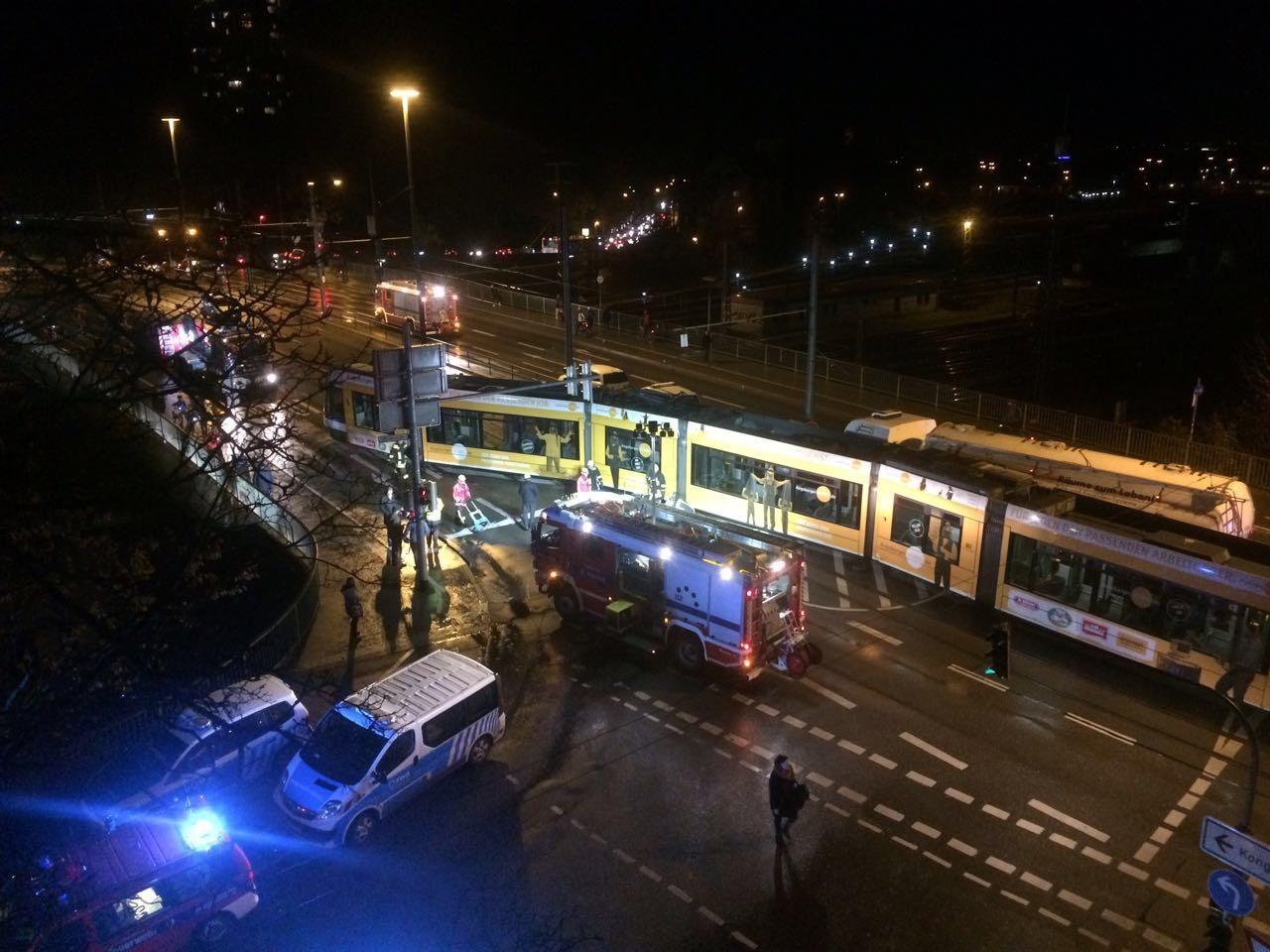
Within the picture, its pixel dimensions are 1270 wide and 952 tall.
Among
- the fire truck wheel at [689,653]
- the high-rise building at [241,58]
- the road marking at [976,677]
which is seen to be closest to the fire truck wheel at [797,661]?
the fire truck wheel at [689,653]

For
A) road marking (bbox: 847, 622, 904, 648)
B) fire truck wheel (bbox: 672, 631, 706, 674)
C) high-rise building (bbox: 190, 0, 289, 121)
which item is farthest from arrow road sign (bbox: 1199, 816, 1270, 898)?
high-rise building (bbox: 190, 0, 289, 121)

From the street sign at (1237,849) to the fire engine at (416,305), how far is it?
38.8m

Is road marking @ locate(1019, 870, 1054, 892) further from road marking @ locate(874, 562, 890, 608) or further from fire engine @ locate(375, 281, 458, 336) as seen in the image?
fire engine @ locate(375, 281, 458, 336)

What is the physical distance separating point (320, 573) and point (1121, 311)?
2305 inches

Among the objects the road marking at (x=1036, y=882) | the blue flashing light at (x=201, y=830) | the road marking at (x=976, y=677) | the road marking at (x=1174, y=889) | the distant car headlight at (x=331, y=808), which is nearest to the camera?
the blue flashing light at (x=201, y=830)

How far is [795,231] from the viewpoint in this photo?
75.1 metres

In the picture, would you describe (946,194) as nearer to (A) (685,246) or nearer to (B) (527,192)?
(A) (685,246)

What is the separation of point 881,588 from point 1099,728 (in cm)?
604

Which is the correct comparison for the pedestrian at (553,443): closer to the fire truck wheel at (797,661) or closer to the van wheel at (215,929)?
the fire truck wheel at (797,661)

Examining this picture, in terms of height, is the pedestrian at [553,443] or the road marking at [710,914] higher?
the pedestrian at [553,443]

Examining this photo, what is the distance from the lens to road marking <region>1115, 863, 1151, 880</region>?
38.3 feet

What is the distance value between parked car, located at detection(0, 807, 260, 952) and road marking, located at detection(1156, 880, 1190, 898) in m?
11.1

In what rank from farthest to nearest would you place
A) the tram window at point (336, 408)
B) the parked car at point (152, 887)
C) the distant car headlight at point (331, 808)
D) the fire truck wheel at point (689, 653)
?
the tram window at point (336, 408) → the fire truck wheel at point (689, 653) → the distant car headlight at point (331, 808) → the parked car at point (152, 887)

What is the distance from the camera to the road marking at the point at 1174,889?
11359mm
